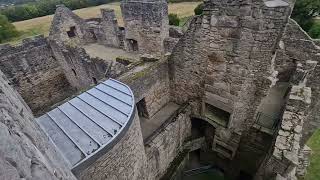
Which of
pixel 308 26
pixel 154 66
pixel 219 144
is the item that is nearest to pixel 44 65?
pixel 154 66

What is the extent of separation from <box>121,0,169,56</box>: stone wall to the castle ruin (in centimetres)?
6

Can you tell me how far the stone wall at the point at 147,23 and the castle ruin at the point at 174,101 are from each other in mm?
58

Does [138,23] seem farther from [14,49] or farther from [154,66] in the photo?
[14,49]

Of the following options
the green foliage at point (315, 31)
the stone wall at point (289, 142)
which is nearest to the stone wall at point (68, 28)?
the stone wall at point (289, 142)

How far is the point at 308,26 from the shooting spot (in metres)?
20.8

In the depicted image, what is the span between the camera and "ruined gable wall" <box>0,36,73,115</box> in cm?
1152

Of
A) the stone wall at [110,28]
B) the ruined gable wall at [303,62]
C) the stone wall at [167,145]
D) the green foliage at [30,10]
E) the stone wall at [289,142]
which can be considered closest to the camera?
the stone wall at [289,142]

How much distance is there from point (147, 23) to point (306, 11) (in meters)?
18.1

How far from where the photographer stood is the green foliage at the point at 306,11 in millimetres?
20344

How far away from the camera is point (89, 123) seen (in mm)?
4109

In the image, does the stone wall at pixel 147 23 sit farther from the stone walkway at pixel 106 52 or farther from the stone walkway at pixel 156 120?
the stone walkway at pixel 156 120

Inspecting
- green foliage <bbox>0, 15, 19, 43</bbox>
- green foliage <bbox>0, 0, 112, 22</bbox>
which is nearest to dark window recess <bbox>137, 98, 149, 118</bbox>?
green foliage <bbox>0, 15, 19, 43</bbox>

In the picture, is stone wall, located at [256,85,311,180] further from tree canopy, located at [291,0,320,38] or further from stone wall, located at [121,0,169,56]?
tree canopy, located at [291,0,320,38]

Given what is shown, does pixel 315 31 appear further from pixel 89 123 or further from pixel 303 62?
pixel 89 123
